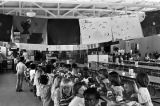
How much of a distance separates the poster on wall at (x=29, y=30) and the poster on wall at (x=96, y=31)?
1.26 metres

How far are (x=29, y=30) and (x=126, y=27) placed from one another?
2.88 meters

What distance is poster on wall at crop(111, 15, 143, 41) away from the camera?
22.4 feet

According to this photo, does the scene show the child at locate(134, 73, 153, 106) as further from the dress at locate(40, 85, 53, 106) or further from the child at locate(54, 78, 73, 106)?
the dress at locate(40, 85, 53, 106)

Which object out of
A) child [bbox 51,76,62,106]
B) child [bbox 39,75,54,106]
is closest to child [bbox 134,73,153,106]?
child [bbox 51,76,62,106]

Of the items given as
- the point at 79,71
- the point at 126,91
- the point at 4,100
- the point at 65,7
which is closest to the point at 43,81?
the point at 126,91

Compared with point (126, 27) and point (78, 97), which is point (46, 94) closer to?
point (78, 97)

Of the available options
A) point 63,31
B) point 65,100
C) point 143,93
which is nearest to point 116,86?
point 143,93

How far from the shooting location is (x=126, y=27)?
6848 mm

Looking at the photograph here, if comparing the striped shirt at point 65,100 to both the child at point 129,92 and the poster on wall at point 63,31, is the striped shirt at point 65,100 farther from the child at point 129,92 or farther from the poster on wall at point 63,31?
the poster on wall at point 63,31

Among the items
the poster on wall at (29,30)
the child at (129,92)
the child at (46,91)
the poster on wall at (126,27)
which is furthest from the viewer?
the poster on wall at (29,30)

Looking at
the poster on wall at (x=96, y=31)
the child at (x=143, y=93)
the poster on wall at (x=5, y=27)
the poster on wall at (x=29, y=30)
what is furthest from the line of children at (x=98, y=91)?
the poster on wall at (x=5, y=27)

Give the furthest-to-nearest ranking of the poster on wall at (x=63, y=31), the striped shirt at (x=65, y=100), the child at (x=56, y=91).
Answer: the poster on wall at (x=63, y=31) < the child at (x=56, y=91) < the striped shirt at (x=65, y=100)

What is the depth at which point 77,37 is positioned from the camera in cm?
733

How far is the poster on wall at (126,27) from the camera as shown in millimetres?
6820
